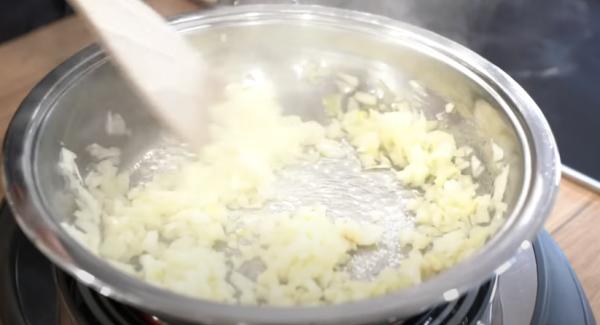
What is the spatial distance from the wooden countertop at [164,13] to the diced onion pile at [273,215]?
16cm

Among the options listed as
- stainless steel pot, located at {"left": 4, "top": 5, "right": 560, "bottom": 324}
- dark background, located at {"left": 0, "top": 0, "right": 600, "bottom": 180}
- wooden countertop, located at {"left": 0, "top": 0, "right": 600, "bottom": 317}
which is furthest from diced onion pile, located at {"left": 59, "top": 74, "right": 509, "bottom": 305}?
A: dark background, located at {"left": 0, "top": 0, "right": 600, "bottom": 180}

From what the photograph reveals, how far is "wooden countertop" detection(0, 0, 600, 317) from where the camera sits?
0.87m

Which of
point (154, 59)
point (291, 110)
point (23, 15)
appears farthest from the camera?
point (23, 15)

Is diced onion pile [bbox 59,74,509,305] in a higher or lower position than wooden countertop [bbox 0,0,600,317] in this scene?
higher

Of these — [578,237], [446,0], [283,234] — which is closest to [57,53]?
[283,234]

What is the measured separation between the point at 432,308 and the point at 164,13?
0.85 metres

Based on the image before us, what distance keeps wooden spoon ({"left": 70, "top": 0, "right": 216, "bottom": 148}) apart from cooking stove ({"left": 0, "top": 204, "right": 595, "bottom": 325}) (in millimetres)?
219

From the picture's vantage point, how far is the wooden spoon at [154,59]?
0.77 meters

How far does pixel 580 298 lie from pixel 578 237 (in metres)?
0.16

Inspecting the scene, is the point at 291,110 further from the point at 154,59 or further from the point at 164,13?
the point at 164,13

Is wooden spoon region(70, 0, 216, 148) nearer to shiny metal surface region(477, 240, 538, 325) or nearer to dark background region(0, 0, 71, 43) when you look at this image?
shiny metal surface region(477, 240, 538, 325)

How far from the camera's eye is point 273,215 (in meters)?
0.85

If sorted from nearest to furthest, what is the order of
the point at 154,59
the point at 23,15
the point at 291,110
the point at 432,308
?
the point at 432,308 → the point at 154,59 → the point at 291,110 → the point at 23,15

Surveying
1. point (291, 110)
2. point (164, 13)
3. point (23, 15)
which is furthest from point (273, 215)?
point (23, 15)
